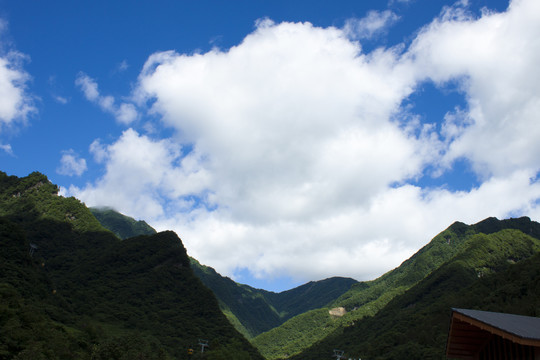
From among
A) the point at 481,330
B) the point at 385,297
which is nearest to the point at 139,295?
the point at 481,330

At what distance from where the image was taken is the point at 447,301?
89125 mm

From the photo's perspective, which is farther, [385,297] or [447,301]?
[385,297]

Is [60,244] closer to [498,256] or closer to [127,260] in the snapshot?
[127,260]

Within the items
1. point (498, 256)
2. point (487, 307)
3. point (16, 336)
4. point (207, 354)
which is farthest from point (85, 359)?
point (498, 256)

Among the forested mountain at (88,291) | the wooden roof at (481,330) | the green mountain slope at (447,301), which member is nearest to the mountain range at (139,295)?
the forested mountain at (88,291)

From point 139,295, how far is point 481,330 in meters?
86.4

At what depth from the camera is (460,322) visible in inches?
368

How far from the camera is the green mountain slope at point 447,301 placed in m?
68.2

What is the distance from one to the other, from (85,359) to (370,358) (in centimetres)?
6621

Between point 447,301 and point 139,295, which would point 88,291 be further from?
point 447,301

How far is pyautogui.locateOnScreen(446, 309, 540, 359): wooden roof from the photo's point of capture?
23.8 feet

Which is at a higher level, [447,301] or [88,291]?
[88,291]

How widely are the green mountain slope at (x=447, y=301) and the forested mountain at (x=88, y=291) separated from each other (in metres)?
31.9

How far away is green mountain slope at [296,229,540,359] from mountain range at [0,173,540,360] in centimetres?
36
